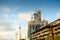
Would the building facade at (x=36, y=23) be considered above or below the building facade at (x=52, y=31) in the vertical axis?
above

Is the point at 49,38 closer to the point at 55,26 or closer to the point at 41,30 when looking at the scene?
the point at 55,26

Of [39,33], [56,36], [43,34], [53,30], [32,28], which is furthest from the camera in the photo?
[32,28]

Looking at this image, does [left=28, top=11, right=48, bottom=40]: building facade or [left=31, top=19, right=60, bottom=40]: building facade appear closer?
[left=31, top=19, right=60, bottom=40]: building facade

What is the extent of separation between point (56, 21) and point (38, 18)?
52174mm

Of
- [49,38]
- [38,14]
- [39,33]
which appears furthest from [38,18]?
[49,38]

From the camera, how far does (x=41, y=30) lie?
3797 cm

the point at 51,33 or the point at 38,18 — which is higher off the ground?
the point at 38,18

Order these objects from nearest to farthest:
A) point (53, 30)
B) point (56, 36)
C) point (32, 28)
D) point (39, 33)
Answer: point (56, 36) < point (53, 30) < point (39, 33) < point (32, 28)

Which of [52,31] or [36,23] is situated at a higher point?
[36,23]

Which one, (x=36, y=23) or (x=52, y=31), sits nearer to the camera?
(x=52, y=31)

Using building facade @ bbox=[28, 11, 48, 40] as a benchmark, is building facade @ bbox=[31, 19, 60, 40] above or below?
below

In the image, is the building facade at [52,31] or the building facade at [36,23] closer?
the building facade at [52,31]

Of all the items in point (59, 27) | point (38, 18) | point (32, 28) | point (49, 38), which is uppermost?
point (38, 18)

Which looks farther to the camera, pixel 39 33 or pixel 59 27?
pixel 39 33
